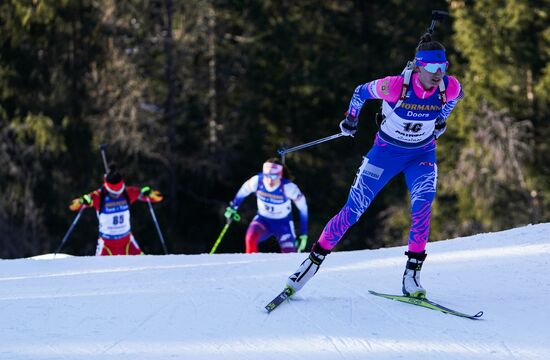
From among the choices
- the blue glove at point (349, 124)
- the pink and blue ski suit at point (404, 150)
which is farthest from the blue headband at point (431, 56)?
the blue glove at point (349, 124)

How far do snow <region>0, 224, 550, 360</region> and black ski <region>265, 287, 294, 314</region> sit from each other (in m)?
0.04

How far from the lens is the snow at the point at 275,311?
5020 mm

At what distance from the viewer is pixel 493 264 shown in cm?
724

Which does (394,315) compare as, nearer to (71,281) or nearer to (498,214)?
(71,281)

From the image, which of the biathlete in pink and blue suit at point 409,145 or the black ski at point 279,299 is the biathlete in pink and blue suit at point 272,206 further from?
the black ski at point 279,299

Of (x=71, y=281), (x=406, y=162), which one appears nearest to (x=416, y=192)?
(x=406, y=162)

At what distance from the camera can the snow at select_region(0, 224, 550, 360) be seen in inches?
198

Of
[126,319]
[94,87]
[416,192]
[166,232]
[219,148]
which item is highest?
[416,192]

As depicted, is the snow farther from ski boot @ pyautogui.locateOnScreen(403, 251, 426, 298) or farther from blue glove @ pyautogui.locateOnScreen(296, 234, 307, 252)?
blue glove @ pyautogui.locateOnScreen(296, 234, 307, 252)

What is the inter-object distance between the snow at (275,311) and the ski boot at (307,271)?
0.37 ft

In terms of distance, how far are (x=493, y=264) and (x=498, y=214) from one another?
1602cm

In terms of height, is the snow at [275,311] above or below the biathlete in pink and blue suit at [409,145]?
below

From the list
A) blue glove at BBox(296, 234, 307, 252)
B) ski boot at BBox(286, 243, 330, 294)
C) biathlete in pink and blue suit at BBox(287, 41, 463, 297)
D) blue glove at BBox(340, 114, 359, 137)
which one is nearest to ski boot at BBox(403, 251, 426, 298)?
biathlete in pink and blue suit at BBox(287, 41, 463, 297)

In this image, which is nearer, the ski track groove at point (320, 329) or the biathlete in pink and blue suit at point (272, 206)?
the ski track groove at point (320, 329)
